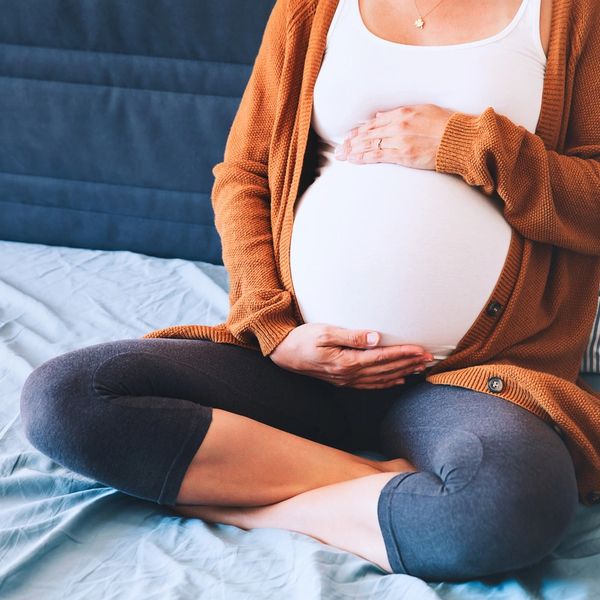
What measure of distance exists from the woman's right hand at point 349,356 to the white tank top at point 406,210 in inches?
0.9

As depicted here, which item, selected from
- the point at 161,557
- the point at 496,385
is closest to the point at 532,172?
the point at 496,385

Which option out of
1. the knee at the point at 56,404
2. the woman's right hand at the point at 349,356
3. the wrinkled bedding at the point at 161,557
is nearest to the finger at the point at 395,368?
the woman's right hand at the point at 349,356

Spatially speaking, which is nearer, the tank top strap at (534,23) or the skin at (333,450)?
the skin at (333,450)

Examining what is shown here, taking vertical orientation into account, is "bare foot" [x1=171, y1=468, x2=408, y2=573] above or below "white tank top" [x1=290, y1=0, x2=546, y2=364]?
below

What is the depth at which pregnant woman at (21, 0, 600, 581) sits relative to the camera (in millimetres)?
933

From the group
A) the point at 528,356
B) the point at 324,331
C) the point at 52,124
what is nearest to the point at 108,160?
the point at 52,124

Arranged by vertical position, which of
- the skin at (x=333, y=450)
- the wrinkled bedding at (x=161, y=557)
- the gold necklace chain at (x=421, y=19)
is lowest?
the wrinkled bedding at (x=161, y=557)

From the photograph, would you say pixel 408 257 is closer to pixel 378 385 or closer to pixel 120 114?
pixel 378 385

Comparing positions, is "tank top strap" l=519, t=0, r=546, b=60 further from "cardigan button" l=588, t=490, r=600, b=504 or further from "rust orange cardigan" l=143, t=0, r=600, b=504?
"cardigan button" l=588, t=490, r=600, b=504

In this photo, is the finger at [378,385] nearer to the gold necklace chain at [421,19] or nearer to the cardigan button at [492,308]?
the cardigan button at [492,308]

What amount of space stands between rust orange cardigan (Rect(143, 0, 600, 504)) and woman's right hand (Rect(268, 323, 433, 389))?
3 cm

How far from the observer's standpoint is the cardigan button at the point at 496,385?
100 centimetres

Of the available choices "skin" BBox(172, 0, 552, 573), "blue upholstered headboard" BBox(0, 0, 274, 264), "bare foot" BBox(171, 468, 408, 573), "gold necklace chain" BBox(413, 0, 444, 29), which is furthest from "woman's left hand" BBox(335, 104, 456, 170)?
"blue upholstered headboard" BBox(0, 0, 274, 264)

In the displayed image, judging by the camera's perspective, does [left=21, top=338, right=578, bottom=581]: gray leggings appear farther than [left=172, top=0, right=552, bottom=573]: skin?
No
